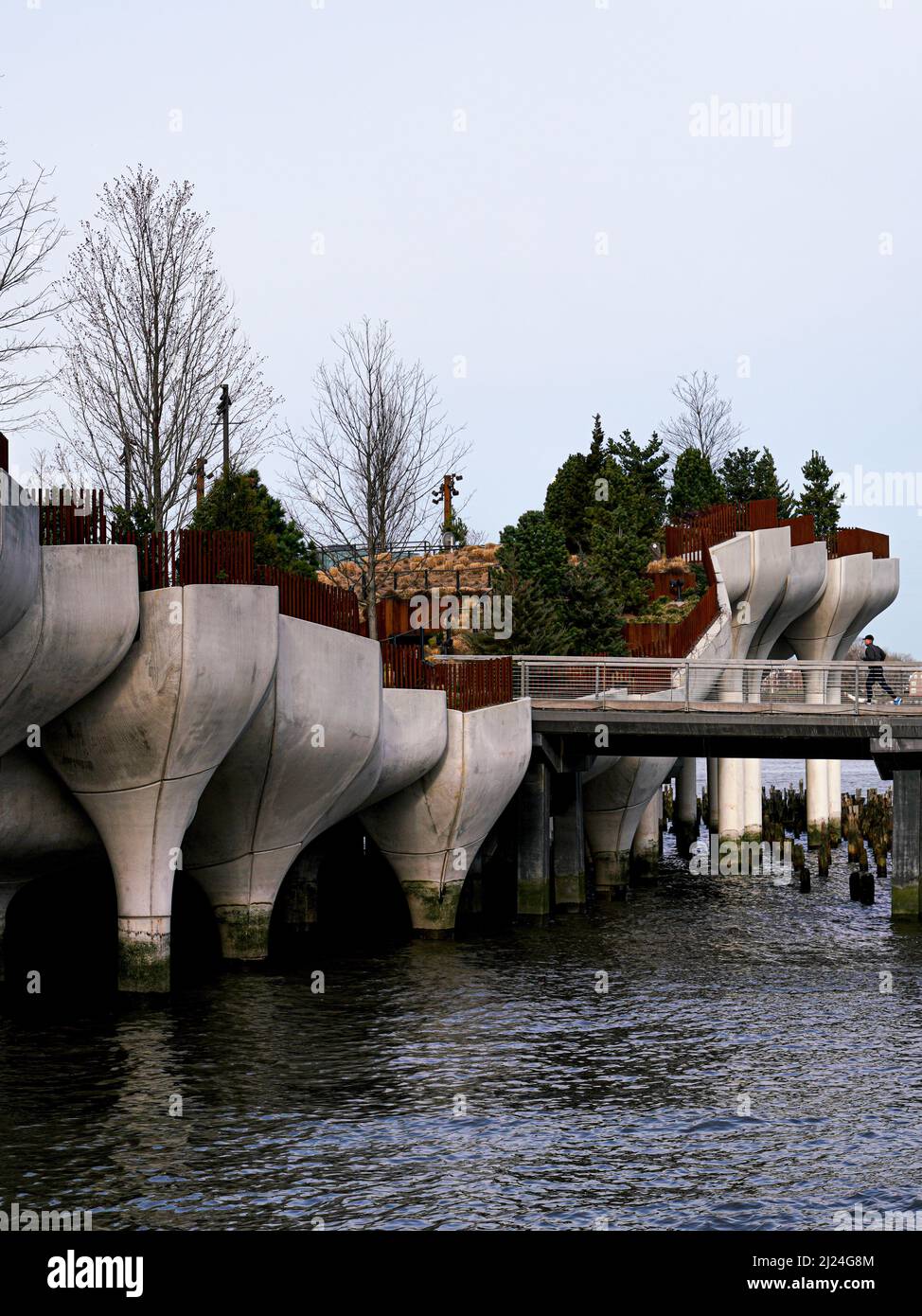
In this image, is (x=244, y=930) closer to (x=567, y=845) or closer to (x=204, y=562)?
(x=204, y=562)

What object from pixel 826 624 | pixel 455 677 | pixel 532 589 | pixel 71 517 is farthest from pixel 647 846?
pixel 71 517

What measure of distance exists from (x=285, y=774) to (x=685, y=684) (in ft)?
48.3

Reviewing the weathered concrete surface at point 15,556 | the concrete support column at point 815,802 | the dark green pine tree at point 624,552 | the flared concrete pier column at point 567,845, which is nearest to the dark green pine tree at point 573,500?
the dark green pine tree at point 624,552

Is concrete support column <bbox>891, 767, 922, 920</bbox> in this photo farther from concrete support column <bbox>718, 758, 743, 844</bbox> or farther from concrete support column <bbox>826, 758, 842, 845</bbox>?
concrete support column <bbox>826, 758, 842, 845</bbox>

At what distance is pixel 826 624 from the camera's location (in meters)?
61.8

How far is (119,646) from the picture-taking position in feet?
82.1

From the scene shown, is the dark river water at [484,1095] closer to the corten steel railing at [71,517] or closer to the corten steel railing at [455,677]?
the corten steel railing at [455,677]

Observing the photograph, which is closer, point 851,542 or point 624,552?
point 851,542

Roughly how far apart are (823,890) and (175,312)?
2627cm

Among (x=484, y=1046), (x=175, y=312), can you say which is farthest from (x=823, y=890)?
(x=175, y=312)

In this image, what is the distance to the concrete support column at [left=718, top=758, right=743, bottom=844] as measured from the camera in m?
57.2

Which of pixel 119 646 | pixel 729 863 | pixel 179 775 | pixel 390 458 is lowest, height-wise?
pixel 729 863

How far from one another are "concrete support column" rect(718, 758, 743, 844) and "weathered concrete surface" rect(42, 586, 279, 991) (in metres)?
32.6
